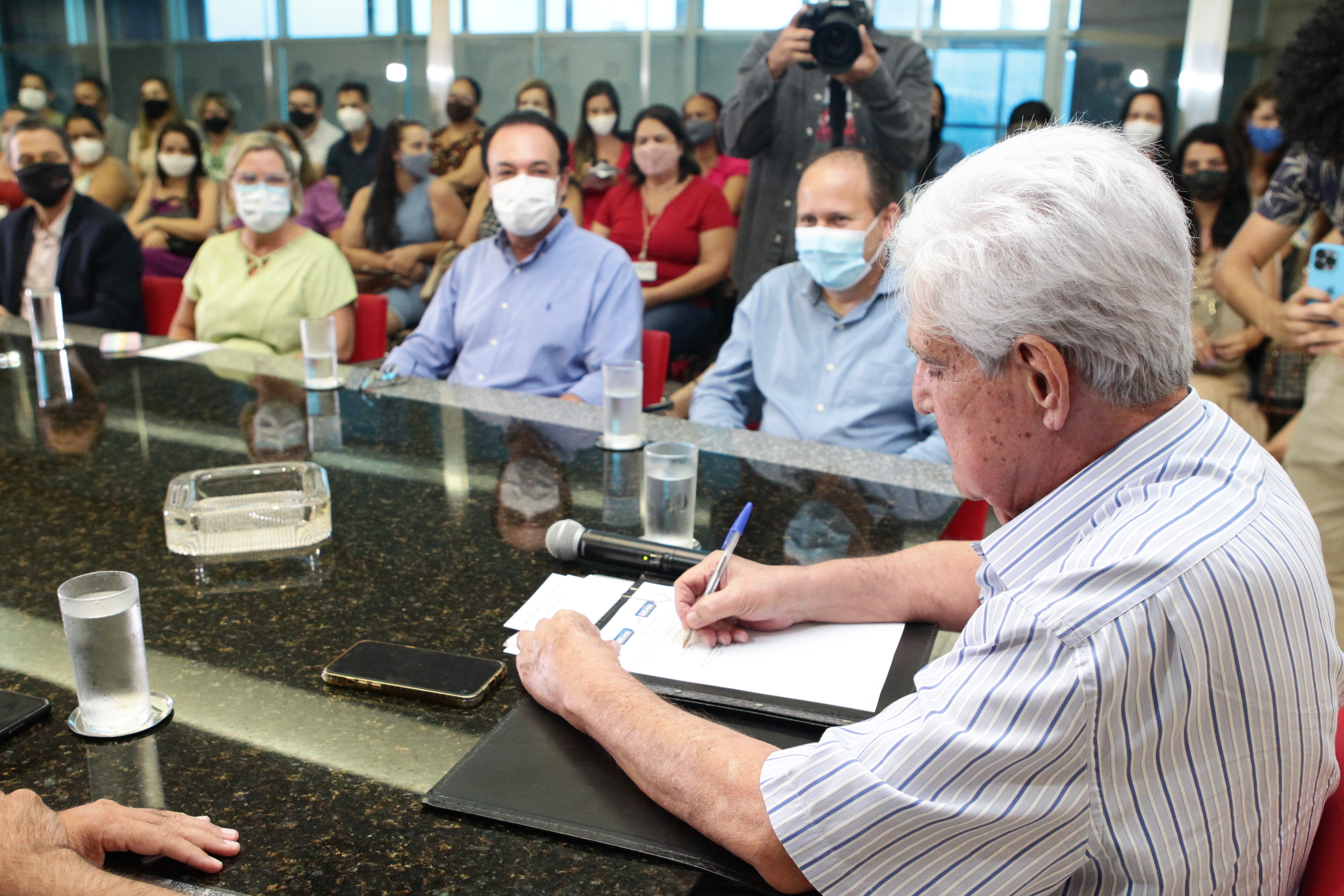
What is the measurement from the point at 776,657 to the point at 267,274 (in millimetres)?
2669

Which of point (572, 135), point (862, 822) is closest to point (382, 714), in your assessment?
point (862, 822)

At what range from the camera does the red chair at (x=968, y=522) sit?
160 cm

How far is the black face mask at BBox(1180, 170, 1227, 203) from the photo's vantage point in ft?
12.9

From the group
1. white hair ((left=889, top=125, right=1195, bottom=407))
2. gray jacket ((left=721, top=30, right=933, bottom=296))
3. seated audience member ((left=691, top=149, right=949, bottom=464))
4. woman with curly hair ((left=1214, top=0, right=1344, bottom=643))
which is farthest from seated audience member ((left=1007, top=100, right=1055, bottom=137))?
white hair ((left=889, top=125, right=1195, bottom=407))

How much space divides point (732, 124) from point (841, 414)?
5.51 feet

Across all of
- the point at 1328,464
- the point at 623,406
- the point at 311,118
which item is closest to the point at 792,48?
the point at 623,406

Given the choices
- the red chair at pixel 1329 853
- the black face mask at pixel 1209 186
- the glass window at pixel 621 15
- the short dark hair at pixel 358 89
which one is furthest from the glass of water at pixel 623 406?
the short dark hair at pixel 358 89

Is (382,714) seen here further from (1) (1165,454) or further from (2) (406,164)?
(2) (406,164)

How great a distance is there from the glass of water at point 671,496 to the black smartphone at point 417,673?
0.41m

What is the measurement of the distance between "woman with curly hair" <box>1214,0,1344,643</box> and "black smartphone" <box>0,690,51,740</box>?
83.0 inches

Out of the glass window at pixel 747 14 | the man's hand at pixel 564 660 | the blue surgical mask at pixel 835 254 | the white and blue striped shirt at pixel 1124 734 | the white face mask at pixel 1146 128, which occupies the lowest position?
the man's hand at pixel 564 660

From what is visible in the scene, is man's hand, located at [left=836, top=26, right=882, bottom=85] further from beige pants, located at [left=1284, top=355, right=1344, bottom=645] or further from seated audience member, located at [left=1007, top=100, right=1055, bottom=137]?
seated audience member, located at [left=1007, top=100, right=1055, bottom=137]

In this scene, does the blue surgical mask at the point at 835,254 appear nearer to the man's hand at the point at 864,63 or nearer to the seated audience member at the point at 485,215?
the man's hand at the point at 864,63

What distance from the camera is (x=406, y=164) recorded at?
19.0 feet
